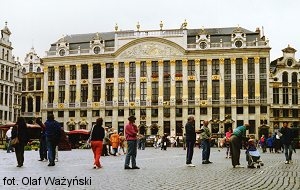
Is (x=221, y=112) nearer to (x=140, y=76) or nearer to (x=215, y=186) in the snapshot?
(x=140, y=76)

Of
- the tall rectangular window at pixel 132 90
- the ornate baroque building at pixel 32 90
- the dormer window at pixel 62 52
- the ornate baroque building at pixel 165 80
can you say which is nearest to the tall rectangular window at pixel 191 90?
the ornate baroque building at pixel 165 80

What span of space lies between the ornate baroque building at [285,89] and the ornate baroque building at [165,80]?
5.19m

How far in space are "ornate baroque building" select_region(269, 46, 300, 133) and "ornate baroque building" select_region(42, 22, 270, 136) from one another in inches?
204

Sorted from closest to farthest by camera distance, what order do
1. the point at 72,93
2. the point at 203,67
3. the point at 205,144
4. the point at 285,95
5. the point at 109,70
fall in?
the point at 205,144 < the point at 203,67 < the point at 109,70 < the point at 285,95 < the point at 72,93

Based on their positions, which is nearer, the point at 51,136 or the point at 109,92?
the point at 51,136

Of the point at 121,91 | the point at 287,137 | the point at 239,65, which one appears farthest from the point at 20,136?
the point at 239,65

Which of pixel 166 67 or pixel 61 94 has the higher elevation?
pixel 166 67

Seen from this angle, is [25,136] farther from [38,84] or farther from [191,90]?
[38,84]

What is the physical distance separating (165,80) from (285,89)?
19283 millimetres

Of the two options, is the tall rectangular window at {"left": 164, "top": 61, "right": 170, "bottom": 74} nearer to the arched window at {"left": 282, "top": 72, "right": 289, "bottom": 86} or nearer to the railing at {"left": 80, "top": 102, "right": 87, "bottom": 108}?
the railing at {"left": 80, "top": 102, "right": 87, "bottom": 108}

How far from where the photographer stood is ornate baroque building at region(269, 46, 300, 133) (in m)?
79.8

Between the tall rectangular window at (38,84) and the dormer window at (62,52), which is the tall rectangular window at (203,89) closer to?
the dormer window at (62,52)

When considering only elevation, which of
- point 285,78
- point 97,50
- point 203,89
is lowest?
point 203,89

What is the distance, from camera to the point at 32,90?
87000 millimetres
